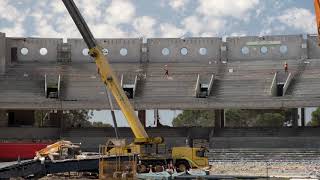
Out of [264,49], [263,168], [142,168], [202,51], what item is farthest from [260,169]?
[202,51]

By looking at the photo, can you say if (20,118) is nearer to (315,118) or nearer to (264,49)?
→ (264,49)

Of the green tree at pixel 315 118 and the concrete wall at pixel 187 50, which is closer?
the concrete wall at pixel 187 50

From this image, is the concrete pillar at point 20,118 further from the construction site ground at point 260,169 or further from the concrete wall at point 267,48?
the construction site ground at point 260,169

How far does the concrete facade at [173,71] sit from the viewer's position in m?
44.2

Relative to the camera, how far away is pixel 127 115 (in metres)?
30.0

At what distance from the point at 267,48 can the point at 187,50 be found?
703 centimetres

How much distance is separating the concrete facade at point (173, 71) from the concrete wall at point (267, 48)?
9 centimetres

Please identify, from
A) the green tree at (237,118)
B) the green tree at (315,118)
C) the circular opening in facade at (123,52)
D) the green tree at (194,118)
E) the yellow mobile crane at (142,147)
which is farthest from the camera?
the green tree at (194,118)

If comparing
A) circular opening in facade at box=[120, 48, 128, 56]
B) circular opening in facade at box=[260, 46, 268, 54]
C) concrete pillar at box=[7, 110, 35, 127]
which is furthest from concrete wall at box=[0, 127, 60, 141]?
circular opening in facade at box=[260, 46, 268, 54]

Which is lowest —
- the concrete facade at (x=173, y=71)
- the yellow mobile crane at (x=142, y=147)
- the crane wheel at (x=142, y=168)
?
the crane wheel at (x=142, y=168)

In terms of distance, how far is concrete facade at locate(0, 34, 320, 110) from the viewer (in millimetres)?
44188

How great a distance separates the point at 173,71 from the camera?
49.3m

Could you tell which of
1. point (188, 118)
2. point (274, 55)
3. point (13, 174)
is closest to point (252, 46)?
point (274, 55)

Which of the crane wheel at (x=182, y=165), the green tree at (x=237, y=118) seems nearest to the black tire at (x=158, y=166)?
the crane wheel at (x=182, y=165)
